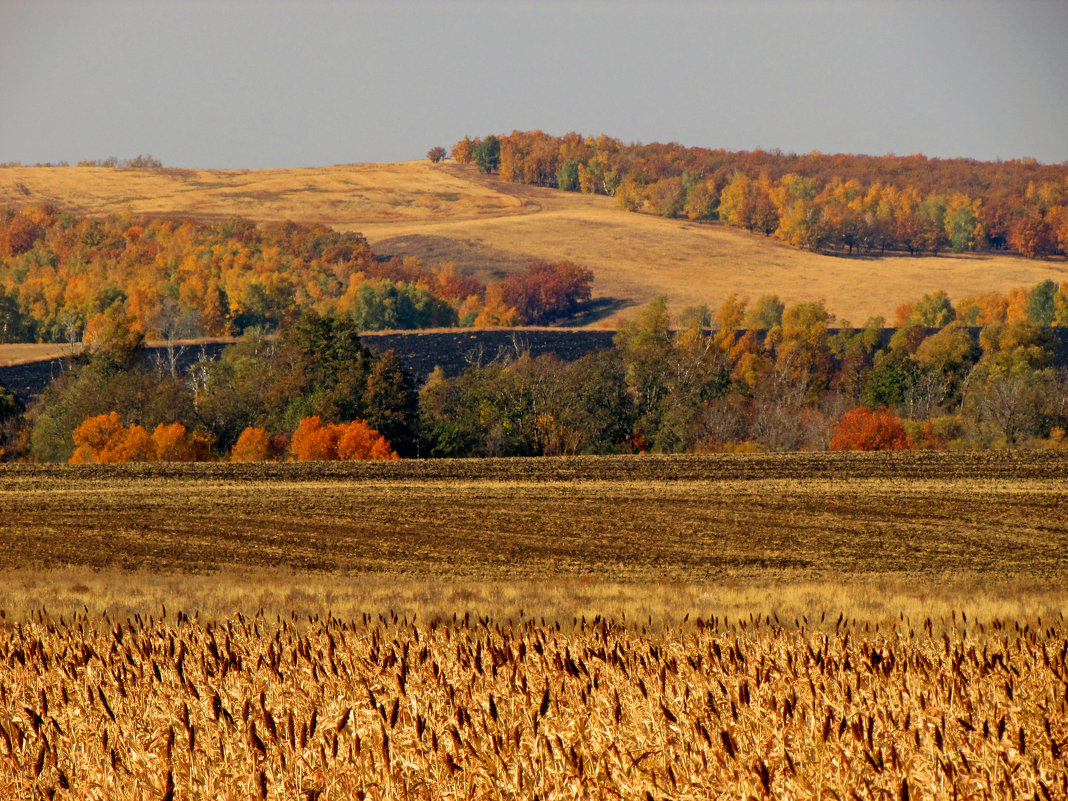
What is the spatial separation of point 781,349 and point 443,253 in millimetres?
90686

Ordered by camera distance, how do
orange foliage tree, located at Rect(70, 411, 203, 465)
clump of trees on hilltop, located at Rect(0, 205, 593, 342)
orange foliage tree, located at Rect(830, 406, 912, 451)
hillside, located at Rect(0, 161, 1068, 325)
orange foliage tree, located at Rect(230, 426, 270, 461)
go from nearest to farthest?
orange foliage tree, located at Rect(70, 411, 203, 465) < orange foliage tree, located at Rect(230, 426, 270, 461) < orange foliage tree, located at Rect(830, 406, 912, 451) < clump of trees on hilltop, located at Rect(0, 205, 593, 342) < hillside, located at Rect(0, 161, 1068, 325)

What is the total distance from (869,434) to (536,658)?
200 feet

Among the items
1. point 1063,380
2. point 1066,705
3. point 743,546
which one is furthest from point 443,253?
point 1066,705

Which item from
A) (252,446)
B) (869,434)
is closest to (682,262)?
(869,434)

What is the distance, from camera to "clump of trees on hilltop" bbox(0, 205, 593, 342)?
429ft

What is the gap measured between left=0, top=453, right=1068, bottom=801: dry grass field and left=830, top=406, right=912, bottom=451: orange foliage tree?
3144 cm

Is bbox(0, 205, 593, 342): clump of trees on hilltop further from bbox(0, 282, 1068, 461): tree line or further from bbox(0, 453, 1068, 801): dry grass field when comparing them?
bbox(0, 453, 1068, 801): dry grass field

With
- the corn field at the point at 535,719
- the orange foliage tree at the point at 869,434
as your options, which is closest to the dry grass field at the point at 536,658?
the corn field at the point at 535,719

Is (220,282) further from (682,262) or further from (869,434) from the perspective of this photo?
(869,434)

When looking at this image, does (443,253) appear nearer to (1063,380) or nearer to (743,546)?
(1063,380)

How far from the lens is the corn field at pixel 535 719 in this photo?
789cm

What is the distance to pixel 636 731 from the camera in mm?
9094

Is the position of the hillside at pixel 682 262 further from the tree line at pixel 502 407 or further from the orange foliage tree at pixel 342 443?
the orange foliage tree at pixel 342 443

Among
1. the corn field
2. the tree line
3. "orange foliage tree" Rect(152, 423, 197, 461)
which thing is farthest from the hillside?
the corn field
